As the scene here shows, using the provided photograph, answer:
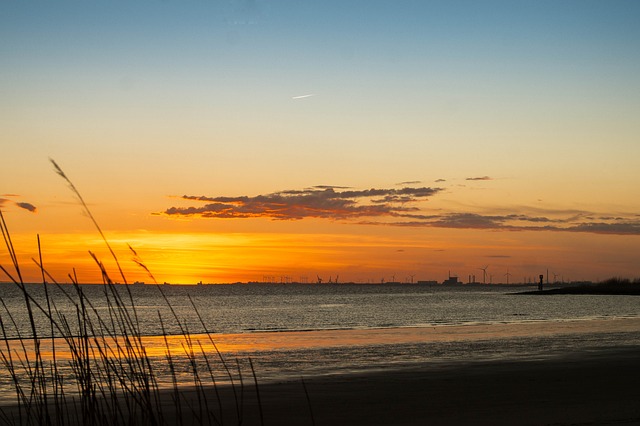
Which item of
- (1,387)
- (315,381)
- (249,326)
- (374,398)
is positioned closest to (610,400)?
(374,398)

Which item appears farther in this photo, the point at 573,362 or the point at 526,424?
the point at 573,362

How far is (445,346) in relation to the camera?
28688 millimetres

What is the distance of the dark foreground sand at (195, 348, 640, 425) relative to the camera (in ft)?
39.8

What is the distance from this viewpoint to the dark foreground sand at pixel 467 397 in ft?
39.8

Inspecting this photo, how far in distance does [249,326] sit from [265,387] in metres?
32.0

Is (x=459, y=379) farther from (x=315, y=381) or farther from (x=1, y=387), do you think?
(x=1, y=387)

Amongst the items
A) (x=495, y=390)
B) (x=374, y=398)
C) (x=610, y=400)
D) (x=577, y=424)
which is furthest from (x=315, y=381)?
(x=577, y=424)

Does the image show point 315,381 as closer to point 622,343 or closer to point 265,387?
point 265,387

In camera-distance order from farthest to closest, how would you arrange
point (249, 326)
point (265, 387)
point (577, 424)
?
point (249, 326) → point (265, 387) → point (577, 424)

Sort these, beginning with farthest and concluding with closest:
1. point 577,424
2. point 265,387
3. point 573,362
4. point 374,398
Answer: point 573,362, point 265,387, point 374,398, point 577,424

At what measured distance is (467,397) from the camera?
14.7m

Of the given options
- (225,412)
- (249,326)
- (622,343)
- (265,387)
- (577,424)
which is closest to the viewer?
(577,424)

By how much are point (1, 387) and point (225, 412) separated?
6793 mm

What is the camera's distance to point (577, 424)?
Answer: 10.8 metres
